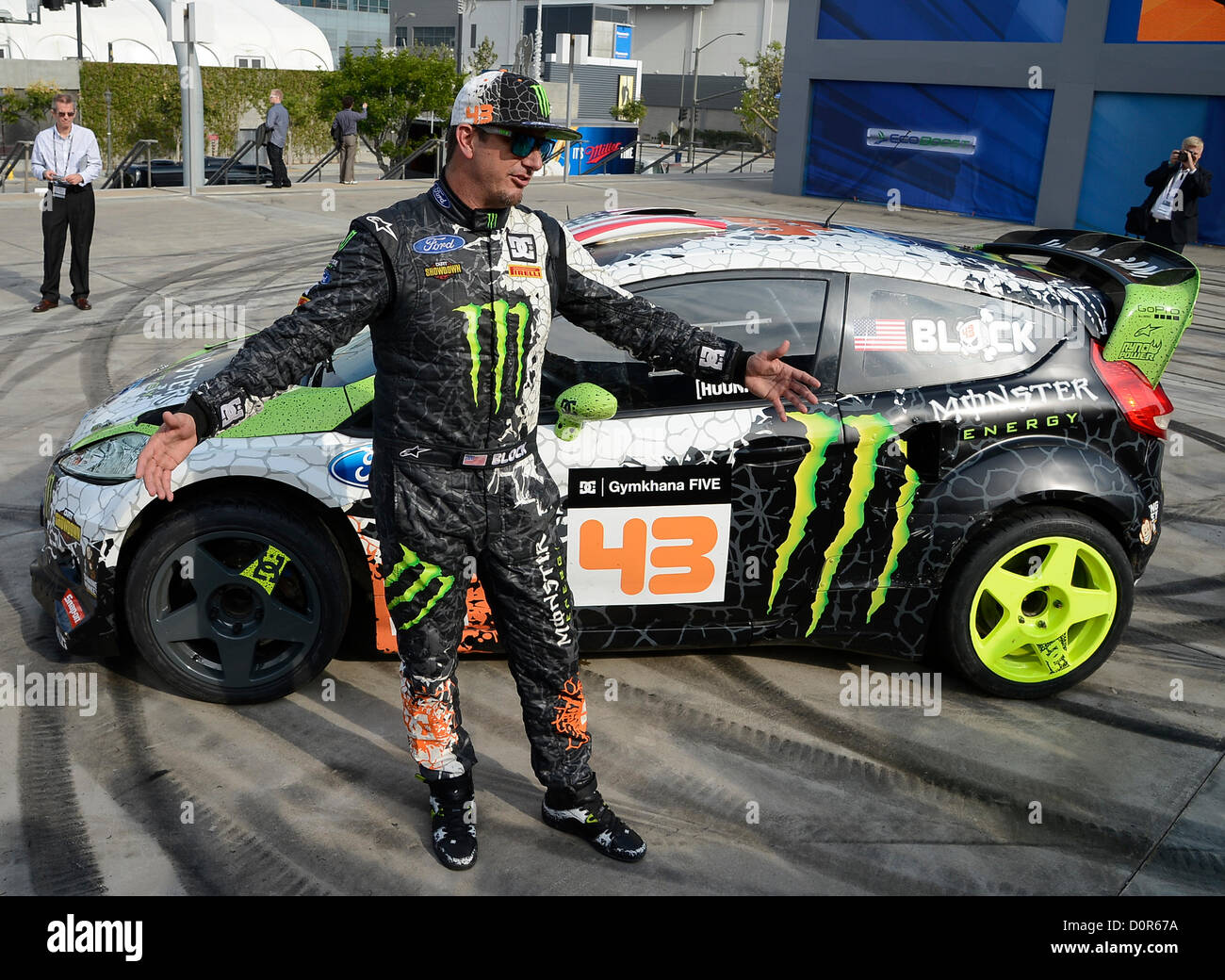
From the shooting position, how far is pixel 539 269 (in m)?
2.97

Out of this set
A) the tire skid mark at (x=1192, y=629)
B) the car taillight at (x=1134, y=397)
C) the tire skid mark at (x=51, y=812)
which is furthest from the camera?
the tire skid mark at (x=1192, y=629)

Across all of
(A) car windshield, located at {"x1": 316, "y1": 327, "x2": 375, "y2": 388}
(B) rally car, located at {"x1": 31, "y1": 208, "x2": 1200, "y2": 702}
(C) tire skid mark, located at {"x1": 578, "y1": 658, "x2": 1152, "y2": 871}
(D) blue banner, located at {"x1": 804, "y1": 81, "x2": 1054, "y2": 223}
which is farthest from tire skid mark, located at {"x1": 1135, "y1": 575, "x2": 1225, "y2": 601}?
(D) blue banner, located at {"x1": 804, "y1": 81, "x2": 1054, "y2": 223}

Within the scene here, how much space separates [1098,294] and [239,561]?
3169 mm

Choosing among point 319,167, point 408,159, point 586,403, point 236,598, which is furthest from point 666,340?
point 408,159

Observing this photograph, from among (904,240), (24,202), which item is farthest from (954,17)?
(904,240)

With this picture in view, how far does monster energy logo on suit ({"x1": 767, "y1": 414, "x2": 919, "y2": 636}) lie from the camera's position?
156 inches

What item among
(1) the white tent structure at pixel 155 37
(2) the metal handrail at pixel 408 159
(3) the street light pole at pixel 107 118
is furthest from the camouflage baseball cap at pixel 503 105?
(1) the white tent structure at pixel 155 37

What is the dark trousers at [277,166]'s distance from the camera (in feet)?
67.1

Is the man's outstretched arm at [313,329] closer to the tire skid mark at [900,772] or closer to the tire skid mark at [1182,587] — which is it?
the tire skid mark at [900,772]

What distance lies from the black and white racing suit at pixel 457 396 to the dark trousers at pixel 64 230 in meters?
8.01

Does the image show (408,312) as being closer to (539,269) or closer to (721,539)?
(539,269)

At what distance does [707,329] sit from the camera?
4.08 meters

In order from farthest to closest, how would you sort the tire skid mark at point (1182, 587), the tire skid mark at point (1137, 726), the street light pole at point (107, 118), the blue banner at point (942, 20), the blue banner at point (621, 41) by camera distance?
1. the blue banner at point (621, 41)
2. the street light pole at point (107, 118)
3. the blue banner at point (942, 20)
4. the tire skid mark at point (1182, 587)
5. the tire skid mark at point (1137, 726)

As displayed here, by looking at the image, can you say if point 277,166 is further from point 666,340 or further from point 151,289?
point 666,340
